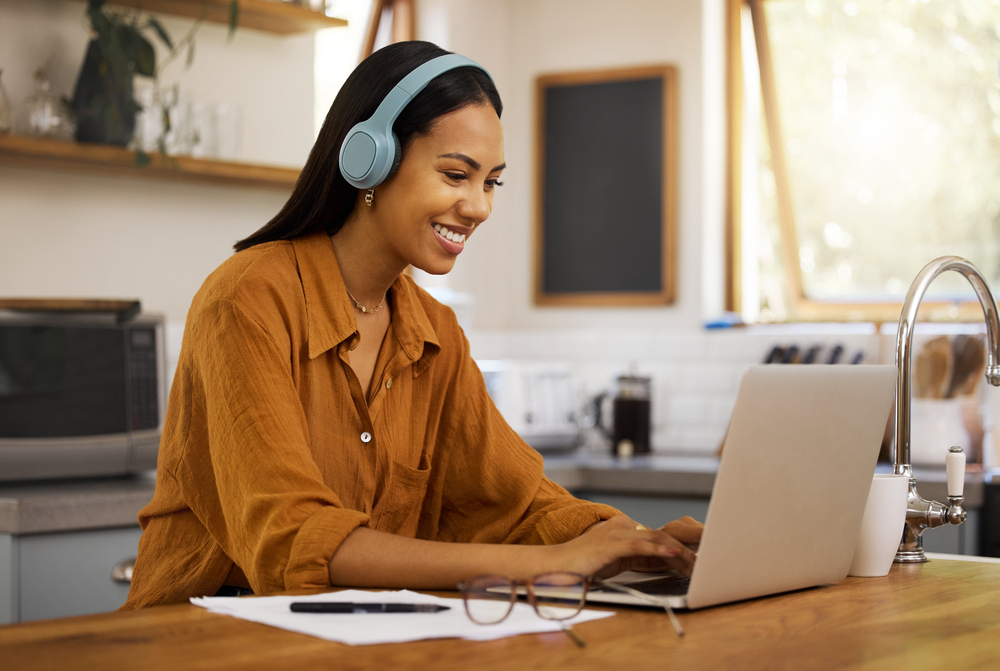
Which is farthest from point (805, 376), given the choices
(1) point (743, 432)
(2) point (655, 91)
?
(2) point (655, 91)

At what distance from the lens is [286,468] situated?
1.25 meters

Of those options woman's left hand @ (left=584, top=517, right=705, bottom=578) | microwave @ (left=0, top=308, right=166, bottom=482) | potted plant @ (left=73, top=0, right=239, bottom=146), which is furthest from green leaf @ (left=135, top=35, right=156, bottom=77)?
woman's left hand @ (left=584, top=517, right=705, bottom=578)

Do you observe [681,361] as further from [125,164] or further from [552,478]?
[125,164]

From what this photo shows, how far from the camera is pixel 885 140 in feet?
12.6

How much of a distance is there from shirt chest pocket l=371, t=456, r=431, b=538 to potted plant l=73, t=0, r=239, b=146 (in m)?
1.55

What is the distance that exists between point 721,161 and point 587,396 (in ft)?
3.15

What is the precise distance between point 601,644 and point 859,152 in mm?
3260

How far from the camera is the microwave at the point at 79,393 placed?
238cm

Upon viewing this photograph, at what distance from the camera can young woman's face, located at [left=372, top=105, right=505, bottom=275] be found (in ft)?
5.12

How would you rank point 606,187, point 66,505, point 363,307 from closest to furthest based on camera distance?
point 363,307 < point 66,505 < point 606,187

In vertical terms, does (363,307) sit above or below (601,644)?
above

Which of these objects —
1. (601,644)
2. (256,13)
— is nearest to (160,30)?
(256,13)

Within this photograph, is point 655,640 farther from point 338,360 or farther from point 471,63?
point 471,63

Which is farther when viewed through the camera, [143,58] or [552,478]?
[552,478]
